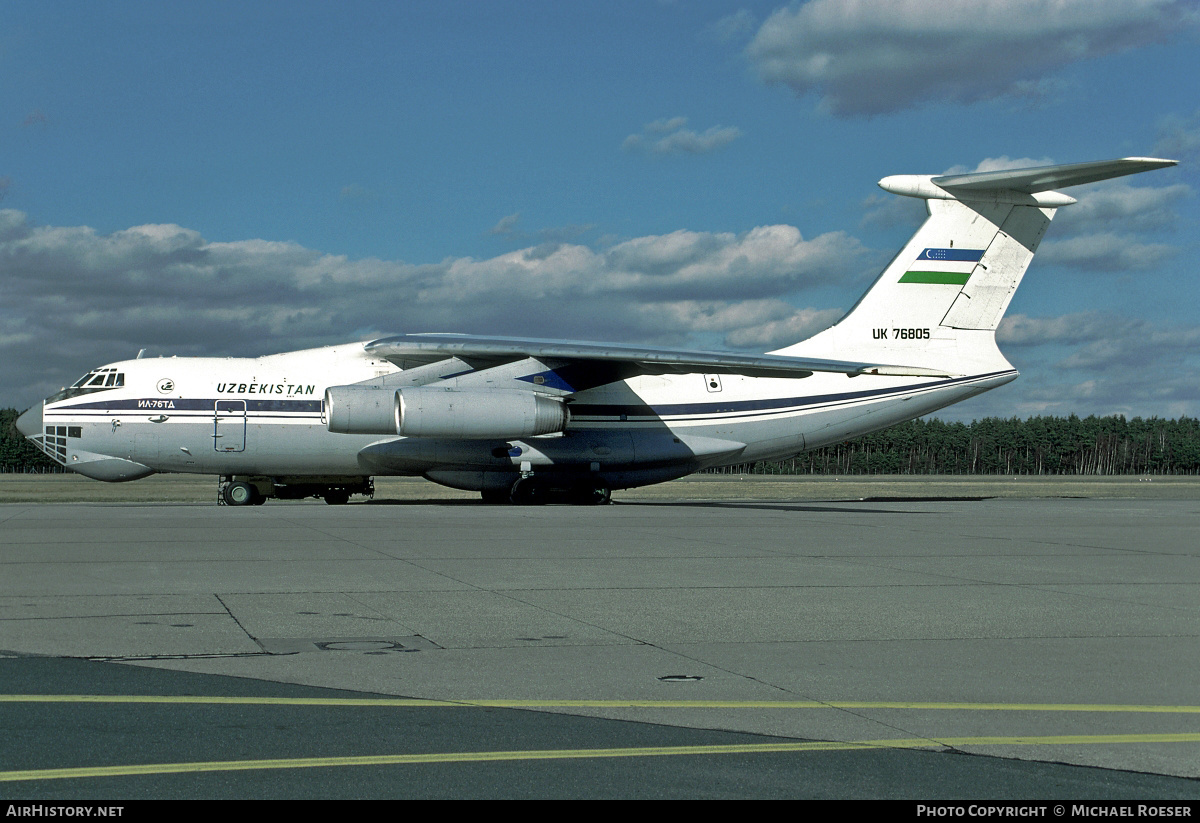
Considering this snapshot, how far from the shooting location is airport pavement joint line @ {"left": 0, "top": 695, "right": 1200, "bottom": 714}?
5.53m

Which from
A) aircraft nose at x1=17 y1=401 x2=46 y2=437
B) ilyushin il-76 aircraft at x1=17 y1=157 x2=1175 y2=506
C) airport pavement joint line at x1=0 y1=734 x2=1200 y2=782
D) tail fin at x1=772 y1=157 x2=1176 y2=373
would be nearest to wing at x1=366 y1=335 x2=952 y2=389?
ilyushin il-76 aircraft at x1=17 y1=157 x2=1175 y2=506

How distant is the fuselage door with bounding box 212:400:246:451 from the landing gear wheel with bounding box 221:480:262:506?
4.25 feet

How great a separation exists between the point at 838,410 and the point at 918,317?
2963 mm

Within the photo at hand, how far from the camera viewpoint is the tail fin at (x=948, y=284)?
85.8 ft

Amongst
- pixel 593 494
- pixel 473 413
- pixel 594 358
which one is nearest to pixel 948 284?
pixel 594 358

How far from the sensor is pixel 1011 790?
4.17 m

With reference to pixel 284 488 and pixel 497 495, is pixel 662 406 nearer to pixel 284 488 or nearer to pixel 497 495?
pixel 497 495

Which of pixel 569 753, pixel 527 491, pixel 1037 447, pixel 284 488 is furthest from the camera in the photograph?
pixel 1037 447

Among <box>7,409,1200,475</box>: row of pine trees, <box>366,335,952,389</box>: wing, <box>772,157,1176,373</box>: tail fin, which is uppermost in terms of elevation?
<box>772,157,1176,373</box>: tail fin

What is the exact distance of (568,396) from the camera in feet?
78.9

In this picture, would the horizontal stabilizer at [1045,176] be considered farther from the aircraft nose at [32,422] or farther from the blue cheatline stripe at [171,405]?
the aircraft nose at [32,422]

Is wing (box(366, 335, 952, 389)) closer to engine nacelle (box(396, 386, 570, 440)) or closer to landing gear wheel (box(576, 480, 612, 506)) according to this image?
engine nacelle (box(396, 386, 570, 440))

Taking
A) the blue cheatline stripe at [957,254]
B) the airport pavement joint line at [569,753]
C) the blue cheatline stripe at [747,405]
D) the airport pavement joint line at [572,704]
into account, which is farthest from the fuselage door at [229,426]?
the airport pavement joint line at [569,753]

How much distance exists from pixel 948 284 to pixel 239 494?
56.8ft
